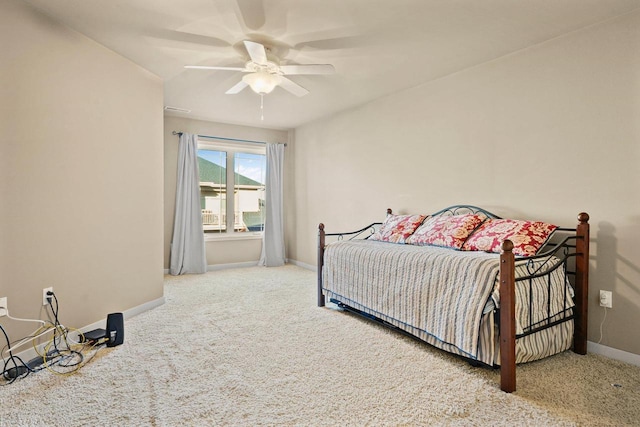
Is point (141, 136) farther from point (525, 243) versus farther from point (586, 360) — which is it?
point (586, 360)

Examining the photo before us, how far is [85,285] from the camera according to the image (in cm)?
266

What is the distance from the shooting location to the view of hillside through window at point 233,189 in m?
5.44

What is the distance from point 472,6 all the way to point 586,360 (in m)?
2.45

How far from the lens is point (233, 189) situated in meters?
5.64

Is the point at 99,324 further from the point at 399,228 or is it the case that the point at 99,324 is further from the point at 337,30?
the point at 337,30

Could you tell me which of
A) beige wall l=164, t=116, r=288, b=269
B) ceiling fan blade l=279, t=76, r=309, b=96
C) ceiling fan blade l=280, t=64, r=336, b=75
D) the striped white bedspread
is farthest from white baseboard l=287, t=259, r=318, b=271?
ceiling fan blade l=280, t=64, r=336, b=75

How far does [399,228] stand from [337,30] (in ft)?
6.15

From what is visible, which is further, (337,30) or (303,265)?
(303,265)

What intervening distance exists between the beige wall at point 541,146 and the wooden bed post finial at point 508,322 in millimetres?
1019

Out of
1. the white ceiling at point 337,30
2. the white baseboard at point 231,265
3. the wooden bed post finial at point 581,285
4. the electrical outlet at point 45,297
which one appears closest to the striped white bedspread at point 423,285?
the wooden bed post finial at point 581,285

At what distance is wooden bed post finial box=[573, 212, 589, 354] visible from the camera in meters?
2.28

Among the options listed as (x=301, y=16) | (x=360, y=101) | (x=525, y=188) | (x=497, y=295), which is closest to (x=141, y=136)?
(x=301, y=16)

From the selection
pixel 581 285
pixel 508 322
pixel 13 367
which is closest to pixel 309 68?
pixel 508 322

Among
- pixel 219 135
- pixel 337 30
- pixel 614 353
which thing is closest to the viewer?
pixel 614 353
